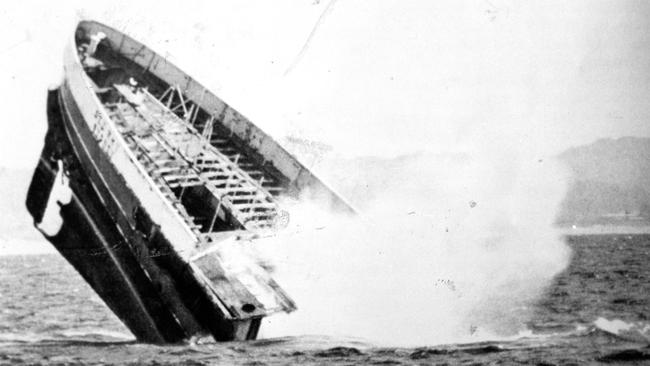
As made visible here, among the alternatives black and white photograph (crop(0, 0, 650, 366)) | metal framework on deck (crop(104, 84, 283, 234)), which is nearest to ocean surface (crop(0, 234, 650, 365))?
black and white photograph (crop(0, 0, 650, 366))

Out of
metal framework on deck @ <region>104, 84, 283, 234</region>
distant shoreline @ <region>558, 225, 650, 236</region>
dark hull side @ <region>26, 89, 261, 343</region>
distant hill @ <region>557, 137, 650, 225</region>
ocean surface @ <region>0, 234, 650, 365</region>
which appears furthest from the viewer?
metal framework on deck @ <region>104, 84, 283, 234</region>

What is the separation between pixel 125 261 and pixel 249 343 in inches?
74.4

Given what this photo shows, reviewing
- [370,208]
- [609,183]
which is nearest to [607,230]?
[609,183]

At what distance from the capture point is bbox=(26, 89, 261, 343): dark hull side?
19.5ft

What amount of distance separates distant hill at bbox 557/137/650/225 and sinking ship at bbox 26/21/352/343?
2238mm

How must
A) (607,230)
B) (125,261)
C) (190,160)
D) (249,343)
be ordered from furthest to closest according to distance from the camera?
(190,160), (607,230), (125,261), (249,343)

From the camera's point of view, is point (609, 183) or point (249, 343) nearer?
point (249, 343)

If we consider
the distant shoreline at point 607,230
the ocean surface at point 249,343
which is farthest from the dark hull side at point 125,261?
the distant shoreline at point 607,230

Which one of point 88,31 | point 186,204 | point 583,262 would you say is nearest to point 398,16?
point 186,204

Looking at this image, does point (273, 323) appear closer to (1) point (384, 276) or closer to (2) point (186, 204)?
(1) point (384, 276)

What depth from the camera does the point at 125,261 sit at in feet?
22.3

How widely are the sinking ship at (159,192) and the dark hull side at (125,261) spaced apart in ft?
0.04

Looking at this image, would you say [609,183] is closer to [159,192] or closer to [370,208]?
[370,208]

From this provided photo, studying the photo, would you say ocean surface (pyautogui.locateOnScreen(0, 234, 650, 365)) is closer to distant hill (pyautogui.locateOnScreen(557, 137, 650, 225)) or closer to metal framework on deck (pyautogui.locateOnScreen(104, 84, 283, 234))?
distant hill (pyautogui.locateOnScreen(557, 137, 650, 225))
